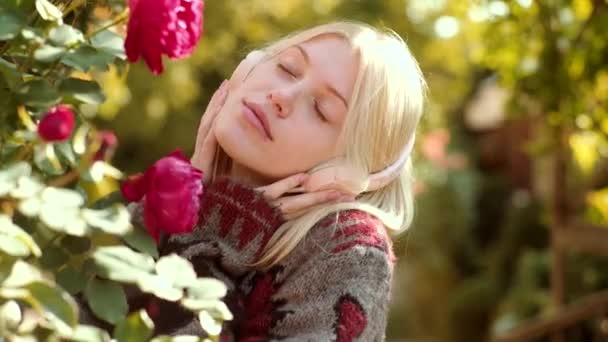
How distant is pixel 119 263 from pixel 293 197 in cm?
60

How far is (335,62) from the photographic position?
1.96m

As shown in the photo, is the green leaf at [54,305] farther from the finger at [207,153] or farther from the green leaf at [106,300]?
the finger at [207,153]

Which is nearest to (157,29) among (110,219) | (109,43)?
(109,43)

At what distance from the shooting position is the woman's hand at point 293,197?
1.91m

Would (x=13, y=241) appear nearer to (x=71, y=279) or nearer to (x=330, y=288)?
(x=71, y=279)

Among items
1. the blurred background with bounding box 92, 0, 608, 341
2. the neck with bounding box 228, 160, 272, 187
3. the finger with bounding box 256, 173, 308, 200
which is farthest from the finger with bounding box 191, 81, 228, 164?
the blurred background with bounding box 92, 0, 608, 341

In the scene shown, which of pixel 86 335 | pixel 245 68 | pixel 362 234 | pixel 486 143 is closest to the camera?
pixel 86 335

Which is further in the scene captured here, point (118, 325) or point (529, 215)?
point (529, 215)

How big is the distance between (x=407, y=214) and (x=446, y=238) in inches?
462

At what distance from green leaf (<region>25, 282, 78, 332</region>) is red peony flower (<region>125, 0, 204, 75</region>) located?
0.37m

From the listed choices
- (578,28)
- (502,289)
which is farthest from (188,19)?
(502,289)

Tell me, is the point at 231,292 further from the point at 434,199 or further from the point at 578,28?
the point at 434,199

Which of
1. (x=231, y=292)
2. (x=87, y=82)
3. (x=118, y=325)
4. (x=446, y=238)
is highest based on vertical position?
(x=87, y=82)

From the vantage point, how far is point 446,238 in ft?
44.8
